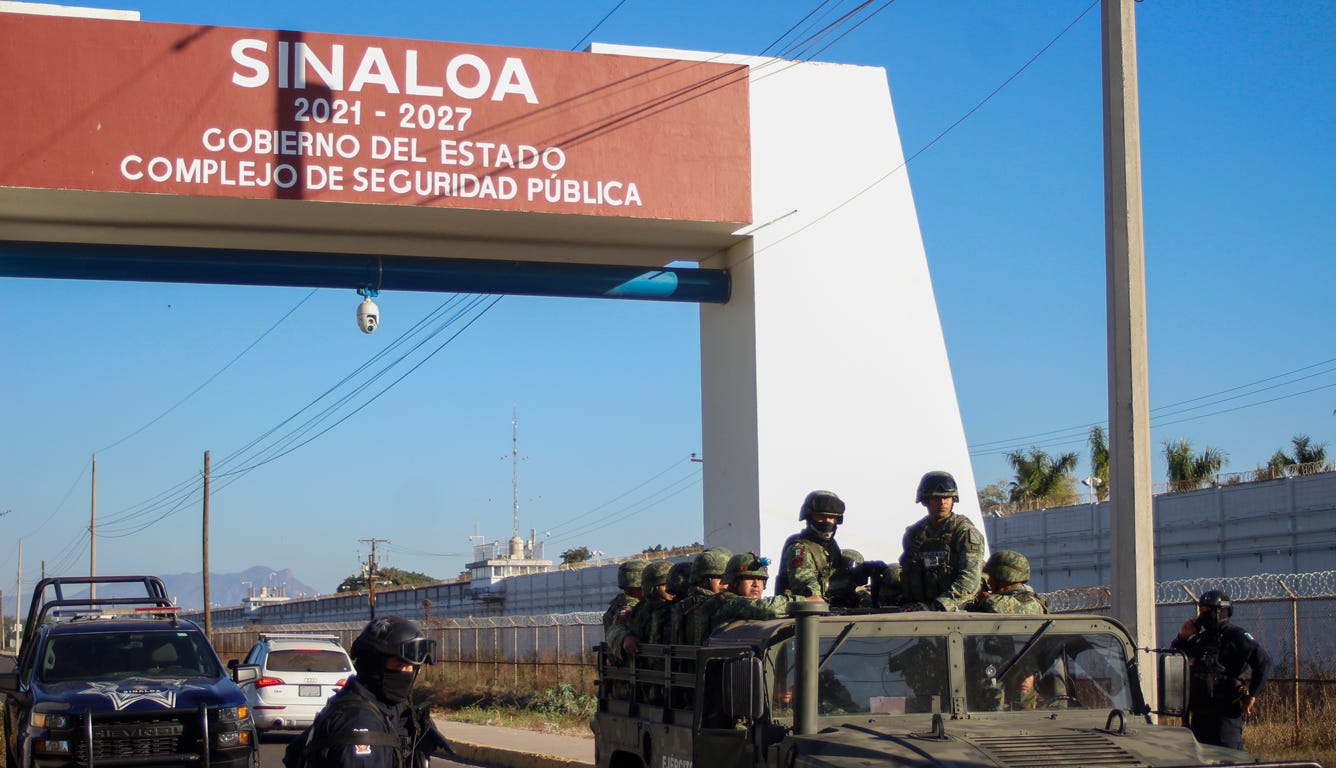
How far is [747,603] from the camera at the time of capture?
7520 mm

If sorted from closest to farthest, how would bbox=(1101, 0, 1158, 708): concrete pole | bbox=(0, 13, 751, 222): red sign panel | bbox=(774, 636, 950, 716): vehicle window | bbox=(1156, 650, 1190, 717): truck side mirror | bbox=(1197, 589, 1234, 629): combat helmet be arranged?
bbox=(774, 636, 950, 716): vehicle window → bbox=(1156, 650, 1190, 717): truck side mirror → bbox=(1101, 0, 1158, 708): concrete pole → bbox=(1197, 589, 1234, 629): combat helmet → bbox=(0, 13, 751, 222): red sign panel

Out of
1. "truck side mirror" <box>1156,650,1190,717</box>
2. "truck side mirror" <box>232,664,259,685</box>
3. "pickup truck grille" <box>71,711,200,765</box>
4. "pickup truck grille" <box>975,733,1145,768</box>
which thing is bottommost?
"pickup truck grille" <box>71,711,200,765</box>

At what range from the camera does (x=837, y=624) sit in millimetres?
6230

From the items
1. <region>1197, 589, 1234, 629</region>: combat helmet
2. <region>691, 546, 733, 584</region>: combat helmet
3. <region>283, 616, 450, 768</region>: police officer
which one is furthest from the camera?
<region>1197, 589, 1234, 629</region>: combat helmet

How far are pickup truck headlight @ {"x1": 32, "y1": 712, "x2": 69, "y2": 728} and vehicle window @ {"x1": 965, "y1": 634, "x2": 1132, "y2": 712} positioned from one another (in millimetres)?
8058

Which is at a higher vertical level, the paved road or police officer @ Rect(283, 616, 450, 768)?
police officer @ Rect(283, 616, 450, 768)

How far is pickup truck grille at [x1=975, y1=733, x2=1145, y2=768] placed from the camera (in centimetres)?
546

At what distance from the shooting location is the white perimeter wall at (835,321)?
17000 mm

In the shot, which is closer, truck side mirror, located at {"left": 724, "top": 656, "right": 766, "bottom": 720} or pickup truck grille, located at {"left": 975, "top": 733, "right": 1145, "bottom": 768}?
pickup truck grille, located at {"left": 975, "top": 733, "right": 1145, "bottom": 768}

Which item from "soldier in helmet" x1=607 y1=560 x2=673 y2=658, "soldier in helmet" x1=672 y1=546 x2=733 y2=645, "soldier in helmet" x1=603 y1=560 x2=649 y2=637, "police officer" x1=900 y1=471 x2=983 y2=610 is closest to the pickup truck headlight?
"soldier in helmet" x1=603 y1=560 x2=649 y2=637

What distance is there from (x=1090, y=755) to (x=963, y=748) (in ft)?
1.70

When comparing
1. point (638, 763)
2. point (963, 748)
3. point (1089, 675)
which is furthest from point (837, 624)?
point (638, 763)

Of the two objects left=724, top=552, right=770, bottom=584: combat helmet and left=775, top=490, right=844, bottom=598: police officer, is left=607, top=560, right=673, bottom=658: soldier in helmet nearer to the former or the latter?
left=724, top=552, right=770, bottom=584: combat helmet

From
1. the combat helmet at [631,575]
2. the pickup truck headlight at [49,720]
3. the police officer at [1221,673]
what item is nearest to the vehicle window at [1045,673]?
the police officer at [1221,673]
